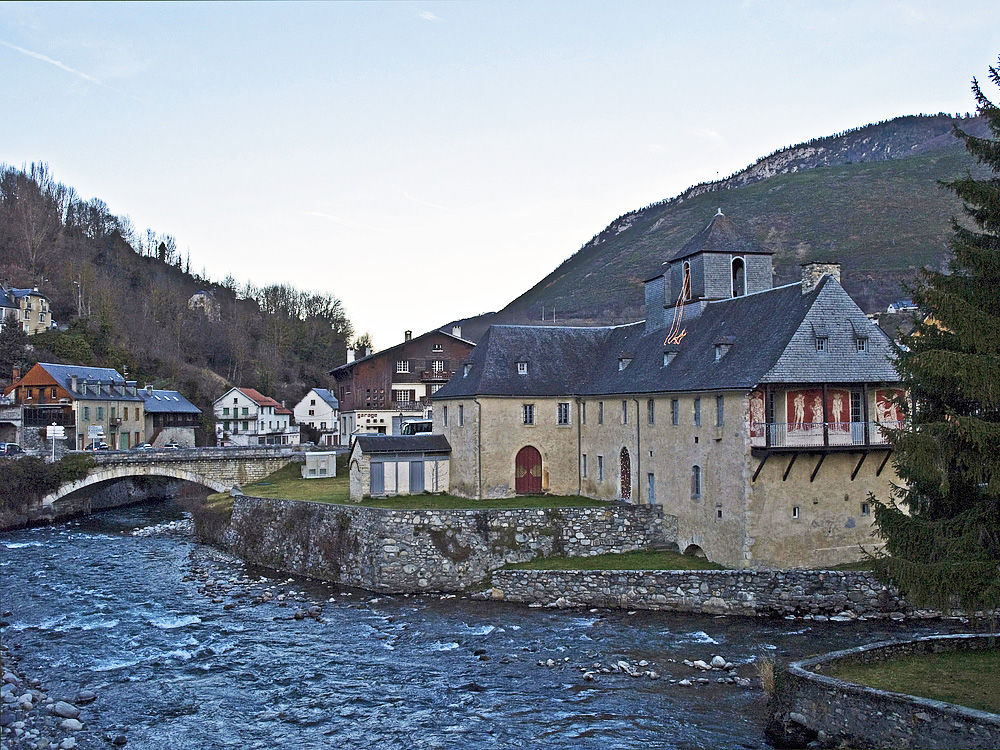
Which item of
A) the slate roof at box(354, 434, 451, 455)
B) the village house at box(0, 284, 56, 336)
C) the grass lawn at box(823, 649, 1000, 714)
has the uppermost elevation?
the village house at box(0, 284, 56, 336)

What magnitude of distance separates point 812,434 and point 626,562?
798cm

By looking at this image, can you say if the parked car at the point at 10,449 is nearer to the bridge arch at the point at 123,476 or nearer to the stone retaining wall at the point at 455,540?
the bridge arch at the point at 123,476

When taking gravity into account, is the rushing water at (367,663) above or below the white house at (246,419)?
below

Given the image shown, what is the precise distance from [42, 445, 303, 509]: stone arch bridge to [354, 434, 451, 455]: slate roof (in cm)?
1514

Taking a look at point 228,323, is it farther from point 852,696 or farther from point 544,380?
point 852,696

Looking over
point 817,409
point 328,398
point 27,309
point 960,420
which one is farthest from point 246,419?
point 960,420

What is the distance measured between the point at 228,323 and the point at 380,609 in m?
83.6

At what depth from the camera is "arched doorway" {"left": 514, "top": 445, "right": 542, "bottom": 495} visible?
→ 37.8 m

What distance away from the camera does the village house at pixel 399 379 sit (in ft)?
186

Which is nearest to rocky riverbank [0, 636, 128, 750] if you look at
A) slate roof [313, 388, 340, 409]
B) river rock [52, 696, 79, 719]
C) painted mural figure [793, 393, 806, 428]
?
river rock [52, 696, 79, 719]

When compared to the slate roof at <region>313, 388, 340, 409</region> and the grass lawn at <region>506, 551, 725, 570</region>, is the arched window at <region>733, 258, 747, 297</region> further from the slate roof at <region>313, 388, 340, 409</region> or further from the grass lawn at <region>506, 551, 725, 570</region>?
the slate roof at <region>313, 388, 340, 409</region>

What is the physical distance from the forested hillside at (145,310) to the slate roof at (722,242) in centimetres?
5862

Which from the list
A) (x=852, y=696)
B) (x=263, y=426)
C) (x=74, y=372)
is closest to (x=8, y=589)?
(x=852, y=696)

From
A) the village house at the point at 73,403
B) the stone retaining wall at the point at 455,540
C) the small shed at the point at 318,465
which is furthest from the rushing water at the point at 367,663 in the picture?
the village house at the point at 73,403
